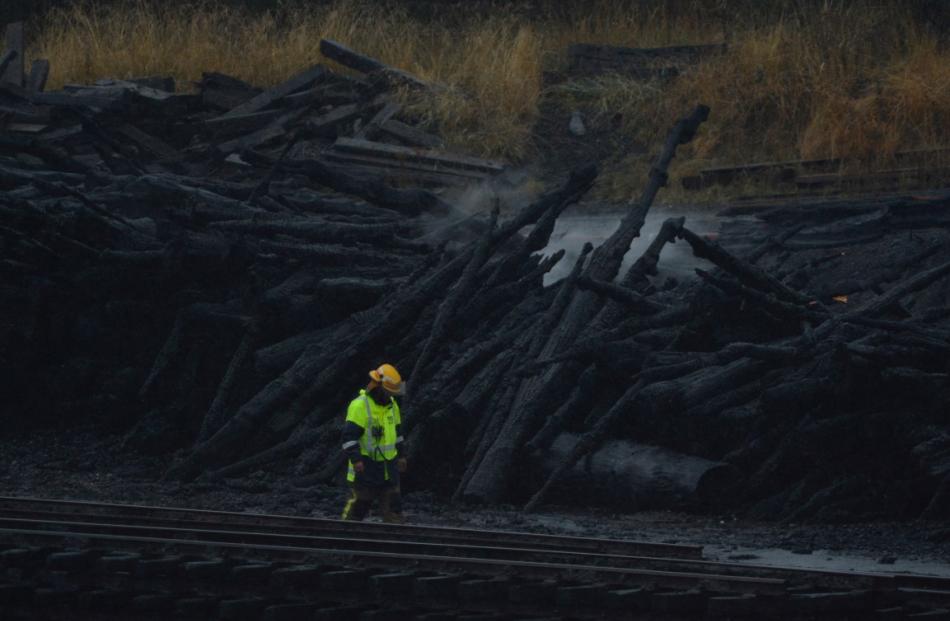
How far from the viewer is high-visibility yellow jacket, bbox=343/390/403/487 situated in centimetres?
1127

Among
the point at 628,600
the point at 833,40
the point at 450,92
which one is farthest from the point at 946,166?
the point at 628,600

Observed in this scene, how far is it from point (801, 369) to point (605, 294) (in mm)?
2640

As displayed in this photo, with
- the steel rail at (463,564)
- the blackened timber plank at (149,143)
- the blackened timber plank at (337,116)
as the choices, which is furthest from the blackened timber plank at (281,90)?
the steel rail at (463,564)

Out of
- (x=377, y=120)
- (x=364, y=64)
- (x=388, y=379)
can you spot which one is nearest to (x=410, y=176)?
(x=377, y=120)

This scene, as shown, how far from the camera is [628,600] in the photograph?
680 centimetres

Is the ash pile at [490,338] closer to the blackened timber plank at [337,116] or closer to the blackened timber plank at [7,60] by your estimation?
the blackened timber plank at [337,116]

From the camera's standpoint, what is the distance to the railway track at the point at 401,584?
267 inches

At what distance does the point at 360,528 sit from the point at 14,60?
18.1 metres

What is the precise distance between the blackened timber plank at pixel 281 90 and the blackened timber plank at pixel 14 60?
4120mm

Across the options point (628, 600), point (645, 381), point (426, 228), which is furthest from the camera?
point (426, 228)

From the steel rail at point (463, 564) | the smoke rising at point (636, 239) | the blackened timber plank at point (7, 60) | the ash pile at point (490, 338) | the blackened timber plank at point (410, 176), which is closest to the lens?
the steel rail at point (463, 564)

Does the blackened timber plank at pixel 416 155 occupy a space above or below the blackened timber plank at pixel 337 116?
below

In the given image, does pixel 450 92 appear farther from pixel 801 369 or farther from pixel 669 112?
pixel 801 369

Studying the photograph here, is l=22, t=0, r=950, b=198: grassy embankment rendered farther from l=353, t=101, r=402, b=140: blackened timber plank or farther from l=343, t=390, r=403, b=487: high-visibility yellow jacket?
l=343, t=390, r=403, b=487: high-visibility yellow jacket
